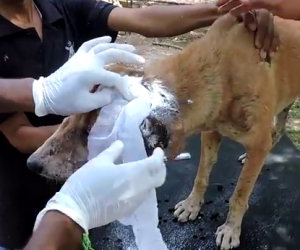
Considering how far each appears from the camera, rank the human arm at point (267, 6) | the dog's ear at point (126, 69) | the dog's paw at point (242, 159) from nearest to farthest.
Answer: the dog's ear at point (126, 69) < the human arm at point (267, 6) < the dog's paw at point (242, 159)

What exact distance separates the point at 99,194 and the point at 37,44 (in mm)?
1096

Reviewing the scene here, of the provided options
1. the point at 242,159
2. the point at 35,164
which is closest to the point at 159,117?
the point at 35,164

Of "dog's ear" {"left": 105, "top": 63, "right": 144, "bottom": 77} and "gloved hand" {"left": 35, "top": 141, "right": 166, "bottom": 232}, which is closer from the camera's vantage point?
"gloved hand" {"left": 35, "top": 141, "right": 166, "bottom": 232}

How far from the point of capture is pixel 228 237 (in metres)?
3.16

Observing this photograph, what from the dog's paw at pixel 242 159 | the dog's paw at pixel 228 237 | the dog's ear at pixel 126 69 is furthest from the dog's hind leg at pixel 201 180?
the dog's ear at pixel 126 69

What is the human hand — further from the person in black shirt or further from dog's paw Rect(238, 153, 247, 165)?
dog's paw Rect(238, 153, 247, 165)

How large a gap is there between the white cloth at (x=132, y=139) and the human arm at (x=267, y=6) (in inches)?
36.3

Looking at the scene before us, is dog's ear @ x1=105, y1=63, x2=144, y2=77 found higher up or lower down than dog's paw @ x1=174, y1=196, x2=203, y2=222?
higher up

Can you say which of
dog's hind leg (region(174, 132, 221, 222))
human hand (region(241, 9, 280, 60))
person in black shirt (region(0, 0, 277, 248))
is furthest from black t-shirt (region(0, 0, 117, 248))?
dog's hind leg (region(174, 132, 221, 222))

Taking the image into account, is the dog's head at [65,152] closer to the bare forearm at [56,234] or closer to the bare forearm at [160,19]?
the bare forearm at [56,234]

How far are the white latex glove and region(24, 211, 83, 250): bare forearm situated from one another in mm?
528

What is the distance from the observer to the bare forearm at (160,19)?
2922 millimetres

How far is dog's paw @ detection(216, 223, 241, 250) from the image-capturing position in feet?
10.3

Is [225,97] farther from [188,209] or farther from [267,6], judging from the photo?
[188,209]
